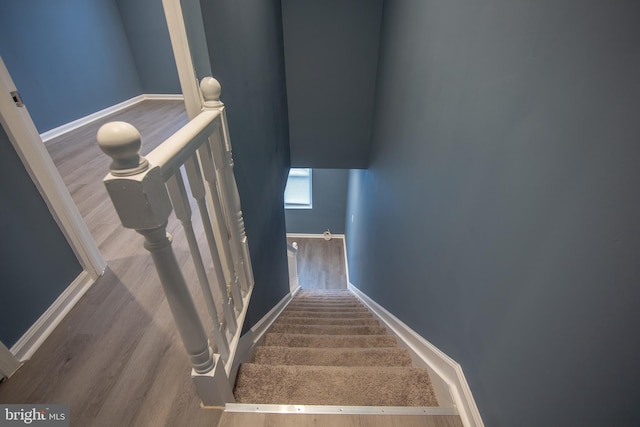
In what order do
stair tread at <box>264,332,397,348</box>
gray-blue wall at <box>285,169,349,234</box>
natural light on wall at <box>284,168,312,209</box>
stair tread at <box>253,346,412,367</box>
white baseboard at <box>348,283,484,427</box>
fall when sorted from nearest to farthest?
white baseboard at <box>348,283,484,427</box> < stair tread at <box>253,346,412,367</box> < stair tread at <box>264,332,397,348</box> < gray-blue wall at <box>285,169,349,234</box> < natural light on wall at <box>284,168,312,209</box>

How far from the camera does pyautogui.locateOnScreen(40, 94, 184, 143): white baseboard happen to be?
11.5 feet

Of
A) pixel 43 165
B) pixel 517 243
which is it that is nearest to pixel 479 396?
pixel 517 243

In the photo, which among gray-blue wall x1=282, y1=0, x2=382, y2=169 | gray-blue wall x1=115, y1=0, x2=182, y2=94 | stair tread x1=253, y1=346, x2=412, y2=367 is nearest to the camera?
stair tread x1=253, y1=346, x2=412, y2=367

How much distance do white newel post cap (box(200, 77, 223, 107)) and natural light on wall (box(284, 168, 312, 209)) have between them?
5.57 metres

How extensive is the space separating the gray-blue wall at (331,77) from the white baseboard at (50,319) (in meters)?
2.81

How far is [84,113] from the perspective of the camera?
403 cm

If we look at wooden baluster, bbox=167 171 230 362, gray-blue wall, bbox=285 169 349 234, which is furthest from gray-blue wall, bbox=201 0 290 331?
gray-blue wall, bbox=285 169 349 234

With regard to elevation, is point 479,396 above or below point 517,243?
below

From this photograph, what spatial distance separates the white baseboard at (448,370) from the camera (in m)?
1.14

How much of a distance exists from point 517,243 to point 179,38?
1.28 m

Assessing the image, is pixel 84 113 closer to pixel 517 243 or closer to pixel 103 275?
pixel 103 275

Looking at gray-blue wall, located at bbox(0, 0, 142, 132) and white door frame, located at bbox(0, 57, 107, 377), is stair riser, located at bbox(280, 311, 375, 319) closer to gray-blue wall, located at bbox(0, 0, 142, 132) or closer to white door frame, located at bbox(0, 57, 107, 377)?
white door frame, located at bbox(0, 57, 107, 377)

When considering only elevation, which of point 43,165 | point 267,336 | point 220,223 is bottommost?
point 267,336

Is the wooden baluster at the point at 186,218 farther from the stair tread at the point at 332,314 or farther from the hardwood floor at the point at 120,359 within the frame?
the stair tread at the point at 332,314
